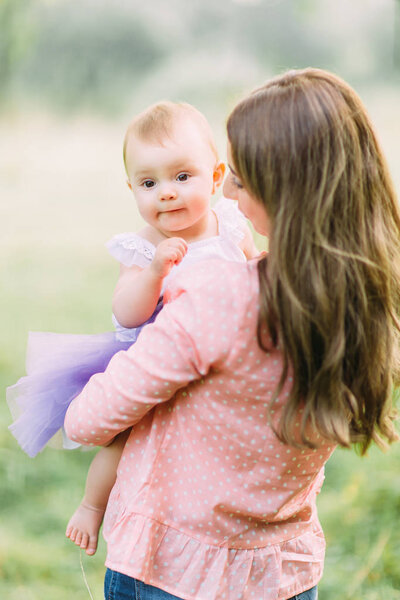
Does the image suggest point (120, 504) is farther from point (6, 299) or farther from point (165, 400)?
point (6, 299)

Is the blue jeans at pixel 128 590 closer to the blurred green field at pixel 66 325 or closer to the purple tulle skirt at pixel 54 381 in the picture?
the purple tulle skirt at pixel 54 381

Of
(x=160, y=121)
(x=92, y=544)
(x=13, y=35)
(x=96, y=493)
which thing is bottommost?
(x=92, y=544)

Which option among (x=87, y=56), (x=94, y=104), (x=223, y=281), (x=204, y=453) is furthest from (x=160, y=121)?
(x=94, y=104)

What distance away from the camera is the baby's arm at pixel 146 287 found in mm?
1210

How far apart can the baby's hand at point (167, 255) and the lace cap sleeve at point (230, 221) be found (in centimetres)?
26

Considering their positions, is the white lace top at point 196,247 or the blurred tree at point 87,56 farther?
the blurred tree at point 87,56

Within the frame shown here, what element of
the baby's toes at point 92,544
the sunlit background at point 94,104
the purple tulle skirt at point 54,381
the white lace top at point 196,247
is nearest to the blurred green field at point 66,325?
the sunlit background at point 94,104

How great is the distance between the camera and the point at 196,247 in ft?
4.66

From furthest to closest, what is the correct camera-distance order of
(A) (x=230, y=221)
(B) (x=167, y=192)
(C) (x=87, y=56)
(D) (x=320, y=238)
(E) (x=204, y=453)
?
(C) (x=87, y=56)
(A) (x=230, y=221)
(B) (x=167, y=192)
(E) (x=204, y=453)
(D) (x=320, y=238)

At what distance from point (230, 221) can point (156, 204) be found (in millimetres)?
190

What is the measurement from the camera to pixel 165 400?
1120 millimetres

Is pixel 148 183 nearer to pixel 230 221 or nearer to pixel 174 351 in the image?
pixel 230 221

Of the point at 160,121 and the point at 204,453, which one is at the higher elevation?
the point at 160,121

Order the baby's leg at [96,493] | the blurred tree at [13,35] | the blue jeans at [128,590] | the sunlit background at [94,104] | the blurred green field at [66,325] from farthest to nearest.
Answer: the blurred tree at [13,35]
the sunlit background at [94,104]
the blurred green field at [66,325]
the baby's leg at [96,493]
the blue jeans at [128,590]
